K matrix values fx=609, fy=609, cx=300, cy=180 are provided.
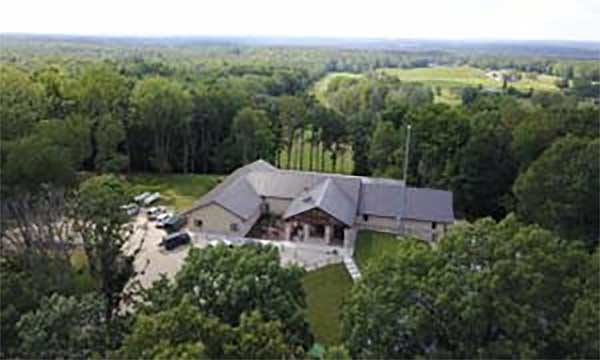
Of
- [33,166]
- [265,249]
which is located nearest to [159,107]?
[33,166]

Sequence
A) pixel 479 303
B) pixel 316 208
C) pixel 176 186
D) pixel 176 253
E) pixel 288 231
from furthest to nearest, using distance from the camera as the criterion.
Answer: pixel 176 186 → pixel 288 231 → pixel 316 208 → pixel 176 253 → pixel 479 303

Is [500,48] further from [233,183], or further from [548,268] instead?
[548,268]

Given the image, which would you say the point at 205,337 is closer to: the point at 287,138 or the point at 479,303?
the point at 479,303

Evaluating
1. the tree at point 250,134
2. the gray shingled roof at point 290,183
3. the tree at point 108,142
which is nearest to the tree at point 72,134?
the tree at point 108,142

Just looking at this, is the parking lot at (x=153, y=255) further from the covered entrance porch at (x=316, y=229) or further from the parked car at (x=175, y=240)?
the covered entrance porch at (x=316, y=229)

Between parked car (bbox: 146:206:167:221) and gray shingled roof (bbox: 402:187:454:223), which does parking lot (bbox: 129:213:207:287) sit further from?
gray shingled roof (bbox: 402:187:454:223)
